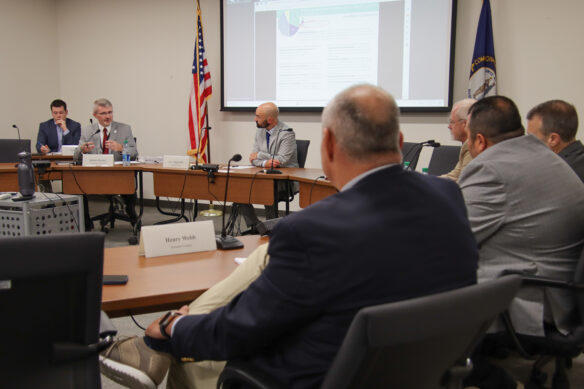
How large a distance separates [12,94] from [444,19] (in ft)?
19.4

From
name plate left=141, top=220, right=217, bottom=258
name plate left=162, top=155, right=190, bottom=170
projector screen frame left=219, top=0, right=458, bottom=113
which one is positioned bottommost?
name plate left=141, top=220, right=217, bottom=258

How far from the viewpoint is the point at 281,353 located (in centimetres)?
102

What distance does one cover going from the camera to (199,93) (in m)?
6.00

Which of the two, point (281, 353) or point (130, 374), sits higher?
point (281, 353)

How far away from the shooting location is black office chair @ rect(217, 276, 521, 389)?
0.74 m

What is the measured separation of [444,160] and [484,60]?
168 centimetres

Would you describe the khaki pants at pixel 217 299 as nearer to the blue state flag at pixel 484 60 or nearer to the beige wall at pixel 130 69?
the blue state flag at pixel 484 60

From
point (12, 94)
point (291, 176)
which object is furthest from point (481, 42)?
point (12, 94)

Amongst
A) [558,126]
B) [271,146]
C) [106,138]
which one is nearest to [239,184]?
[271,146]

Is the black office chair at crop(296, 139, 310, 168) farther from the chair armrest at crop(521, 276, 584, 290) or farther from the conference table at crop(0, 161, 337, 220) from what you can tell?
the chair armrest at crop(521, 276, 584, 290)

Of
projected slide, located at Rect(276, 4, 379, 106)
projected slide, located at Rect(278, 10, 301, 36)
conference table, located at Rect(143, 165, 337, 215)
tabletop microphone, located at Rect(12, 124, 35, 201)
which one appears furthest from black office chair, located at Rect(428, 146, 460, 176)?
tabletop microphone, located at Rect(12, 124, 35, 201)

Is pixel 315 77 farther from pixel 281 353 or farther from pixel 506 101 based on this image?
pixel 281 353

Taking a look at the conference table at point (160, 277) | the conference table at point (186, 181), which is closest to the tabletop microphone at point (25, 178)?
the conference table at point (186, 181)

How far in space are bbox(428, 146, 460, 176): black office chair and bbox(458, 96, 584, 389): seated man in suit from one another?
6.21 ft
